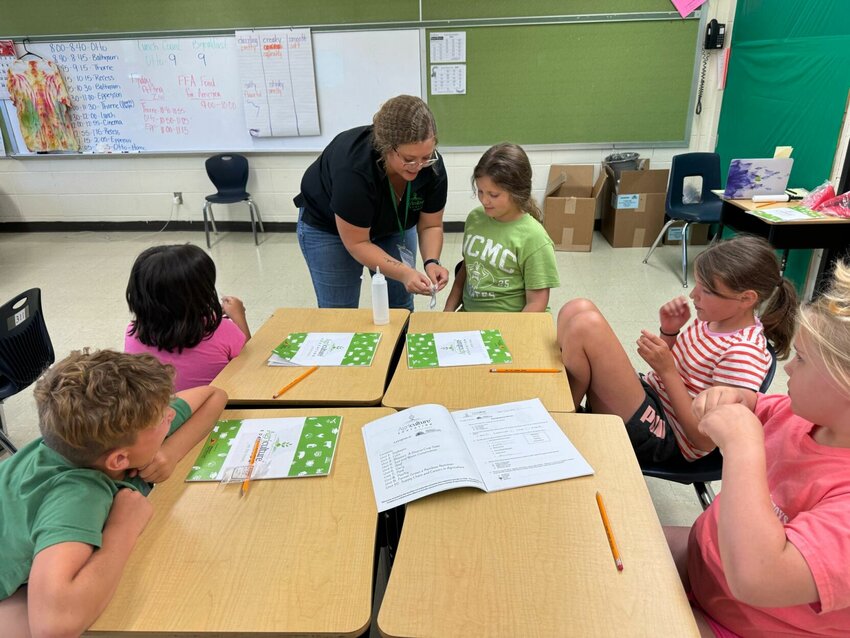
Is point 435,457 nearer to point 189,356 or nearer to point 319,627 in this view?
point 319,627

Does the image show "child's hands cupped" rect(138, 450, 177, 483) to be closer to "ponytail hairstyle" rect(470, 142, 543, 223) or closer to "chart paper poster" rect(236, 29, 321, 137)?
"ponytail hairstyle" rect(470, 142, 543, 223)

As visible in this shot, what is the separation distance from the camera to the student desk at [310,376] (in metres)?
1.28

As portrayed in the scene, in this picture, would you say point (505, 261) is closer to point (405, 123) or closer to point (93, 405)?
point (405, 123)

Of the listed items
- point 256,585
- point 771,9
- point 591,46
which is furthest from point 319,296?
point 771,9

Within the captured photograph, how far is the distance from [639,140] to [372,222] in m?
3.41

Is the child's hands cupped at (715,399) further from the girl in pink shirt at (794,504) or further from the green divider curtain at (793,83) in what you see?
the green divider curtain at (793,83)

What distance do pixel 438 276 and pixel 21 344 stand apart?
141cm

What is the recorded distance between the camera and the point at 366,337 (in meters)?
1.58

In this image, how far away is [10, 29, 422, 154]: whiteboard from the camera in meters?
4.38

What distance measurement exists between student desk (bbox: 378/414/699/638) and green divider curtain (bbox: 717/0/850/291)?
3095 millimetres

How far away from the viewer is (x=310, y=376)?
1.38 meters

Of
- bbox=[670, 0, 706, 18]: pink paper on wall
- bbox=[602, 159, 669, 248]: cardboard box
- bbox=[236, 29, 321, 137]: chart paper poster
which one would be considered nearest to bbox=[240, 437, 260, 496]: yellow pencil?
bbox=[602, 159, 669, 248]: cardboard box

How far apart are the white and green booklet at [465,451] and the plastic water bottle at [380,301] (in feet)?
1.69

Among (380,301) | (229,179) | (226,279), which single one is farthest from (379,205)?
(229,179)
